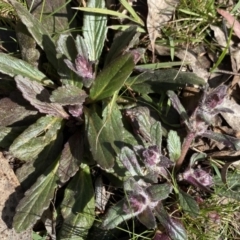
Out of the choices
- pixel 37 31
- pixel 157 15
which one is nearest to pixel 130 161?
pixel 37 31

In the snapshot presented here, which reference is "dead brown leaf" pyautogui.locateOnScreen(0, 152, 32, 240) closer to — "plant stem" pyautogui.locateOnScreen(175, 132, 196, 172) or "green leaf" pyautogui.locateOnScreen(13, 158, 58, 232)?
"green leaf" pyautogui.locateOnScreen(13, 158, 58, 232)

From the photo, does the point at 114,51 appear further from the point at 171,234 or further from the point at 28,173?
the point at 171,234

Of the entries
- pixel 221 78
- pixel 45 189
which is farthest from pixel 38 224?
pixel 221 78

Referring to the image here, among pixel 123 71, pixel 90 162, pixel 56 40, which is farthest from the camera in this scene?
pixel 90 162

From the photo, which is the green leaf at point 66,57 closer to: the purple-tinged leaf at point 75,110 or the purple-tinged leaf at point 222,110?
the purple-tinged leaf at point 75,110

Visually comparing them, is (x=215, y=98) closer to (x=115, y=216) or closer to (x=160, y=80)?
(x=160, y=80)

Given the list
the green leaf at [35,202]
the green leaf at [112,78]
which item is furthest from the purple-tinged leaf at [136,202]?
the green leaf at [112,78]

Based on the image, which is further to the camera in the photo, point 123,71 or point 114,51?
point 114,51
